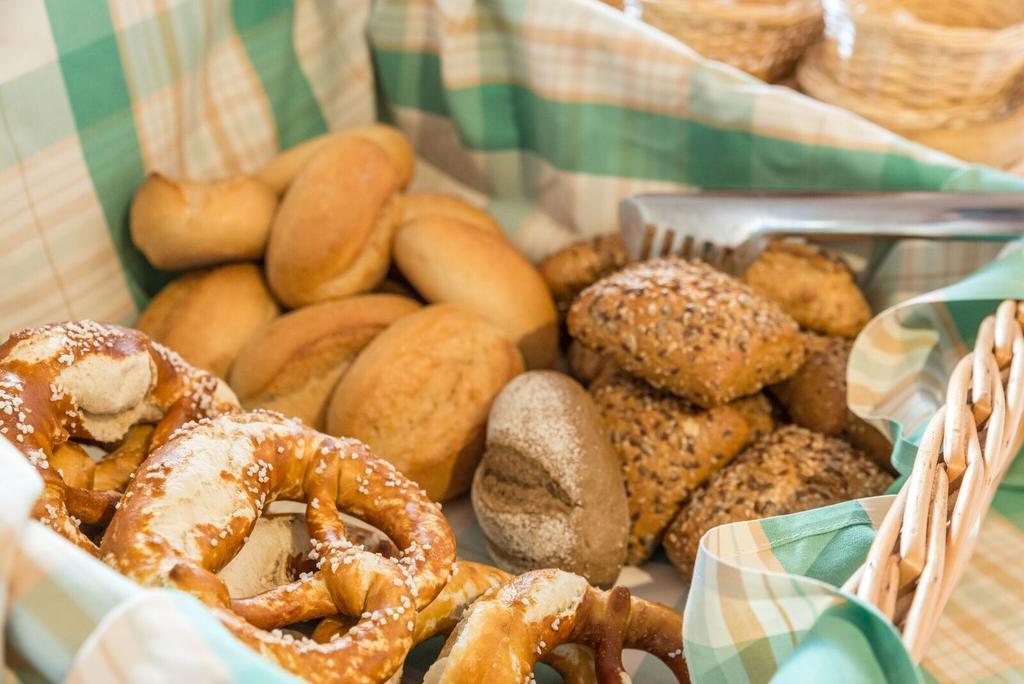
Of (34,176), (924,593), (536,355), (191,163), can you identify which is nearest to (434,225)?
(536,355)

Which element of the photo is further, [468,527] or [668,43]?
[668,43]

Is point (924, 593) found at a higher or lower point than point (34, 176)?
lower

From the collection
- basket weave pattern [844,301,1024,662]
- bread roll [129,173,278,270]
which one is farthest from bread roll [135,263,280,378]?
basket weave pattern [844,301,1024,662]

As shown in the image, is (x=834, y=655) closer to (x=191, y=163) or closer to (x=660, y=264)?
(x=660, y=264)

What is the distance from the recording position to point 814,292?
1080 mm

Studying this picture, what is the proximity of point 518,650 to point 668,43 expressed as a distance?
0.79 metres

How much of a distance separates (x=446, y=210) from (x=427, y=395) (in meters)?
0.34

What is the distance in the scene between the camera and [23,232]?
937 millimetres

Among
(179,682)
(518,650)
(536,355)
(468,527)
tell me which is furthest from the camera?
(536,355)

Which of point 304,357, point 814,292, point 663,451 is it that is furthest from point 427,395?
point 814,292

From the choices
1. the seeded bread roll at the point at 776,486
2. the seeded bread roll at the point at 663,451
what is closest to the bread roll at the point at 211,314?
the seeded bread roll at the point at 663,451

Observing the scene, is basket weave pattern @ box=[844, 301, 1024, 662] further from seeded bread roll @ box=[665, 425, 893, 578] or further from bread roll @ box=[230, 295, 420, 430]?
bread roll @ box=[230, 295, 420, 430]

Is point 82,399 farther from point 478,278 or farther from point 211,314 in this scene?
point 478,278

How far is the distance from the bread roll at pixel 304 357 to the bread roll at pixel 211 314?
3 centimetres
